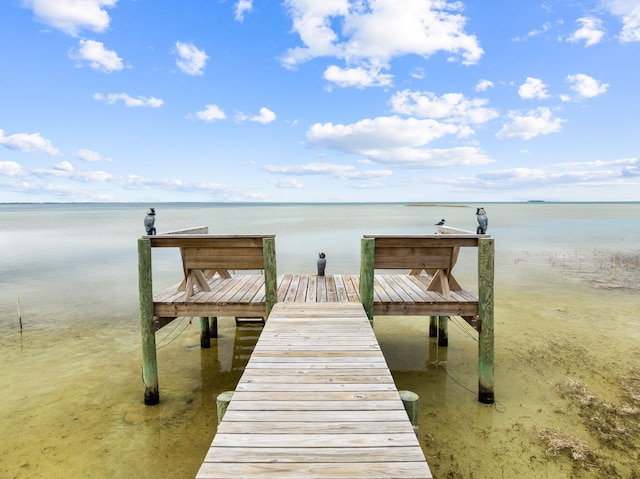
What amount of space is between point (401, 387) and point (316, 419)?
4.61m

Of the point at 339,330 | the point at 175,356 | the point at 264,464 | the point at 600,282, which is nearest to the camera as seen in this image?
the point at 264,464

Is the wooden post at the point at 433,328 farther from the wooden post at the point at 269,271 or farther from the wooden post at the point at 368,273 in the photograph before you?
the wooden post at the point at 269,271

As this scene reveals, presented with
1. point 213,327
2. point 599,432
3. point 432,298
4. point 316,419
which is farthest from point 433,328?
point 316,419

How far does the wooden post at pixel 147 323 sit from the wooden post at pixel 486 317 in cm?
563

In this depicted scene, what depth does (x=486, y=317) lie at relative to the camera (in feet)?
20.6

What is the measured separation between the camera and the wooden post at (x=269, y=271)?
6270 millimetres

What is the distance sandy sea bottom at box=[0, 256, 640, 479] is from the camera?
5016 mm

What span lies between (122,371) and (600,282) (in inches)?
712

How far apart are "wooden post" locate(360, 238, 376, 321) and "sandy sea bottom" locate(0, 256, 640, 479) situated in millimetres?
2035

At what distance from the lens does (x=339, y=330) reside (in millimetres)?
5398

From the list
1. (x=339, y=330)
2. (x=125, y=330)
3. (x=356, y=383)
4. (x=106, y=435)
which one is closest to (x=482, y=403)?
(x=339, y=330)

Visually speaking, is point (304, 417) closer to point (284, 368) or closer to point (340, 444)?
point (340, 444)

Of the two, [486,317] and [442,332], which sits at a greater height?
[486,317]

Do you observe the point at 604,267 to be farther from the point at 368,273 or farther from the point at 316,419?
the point at 316,419
